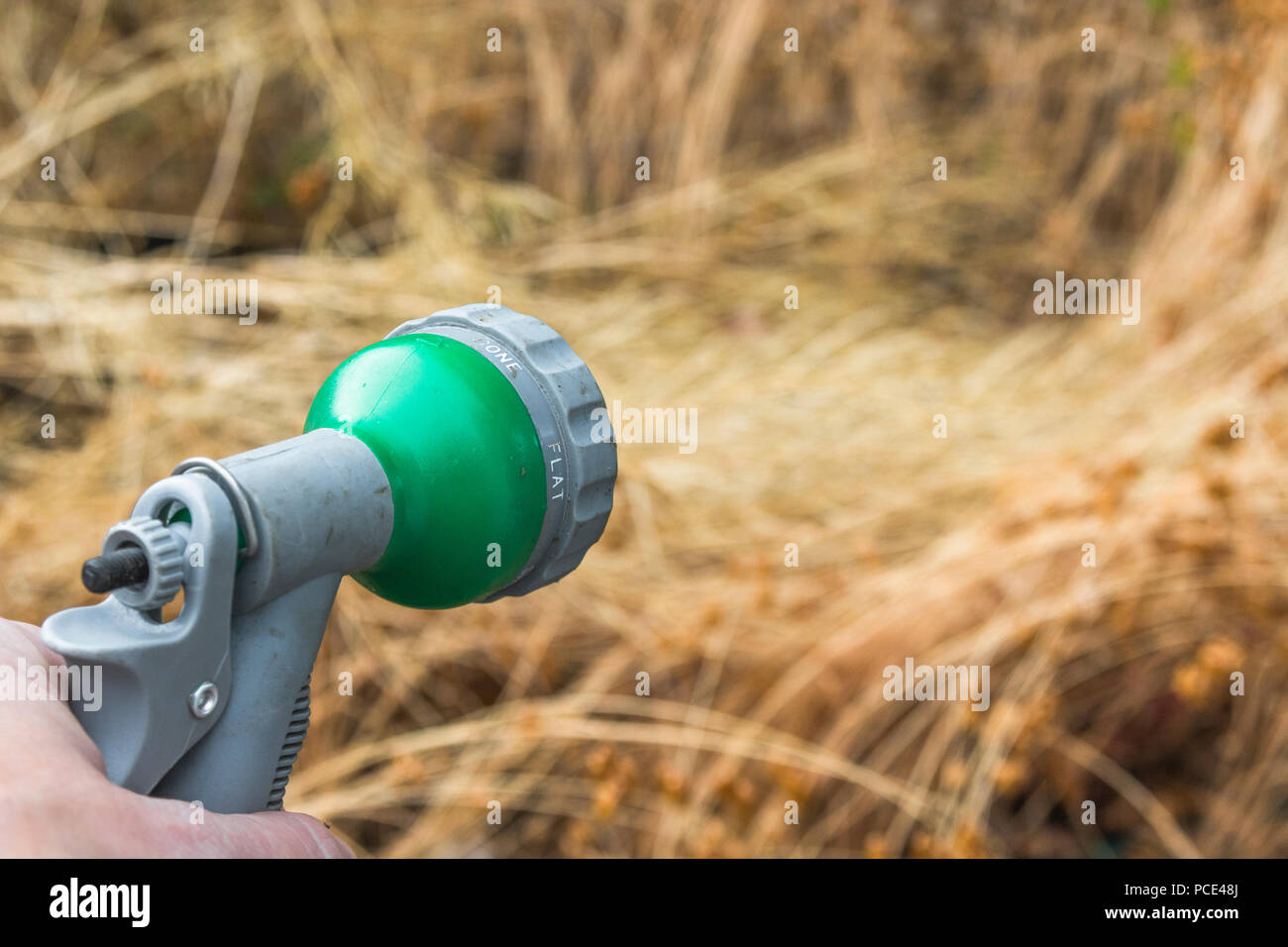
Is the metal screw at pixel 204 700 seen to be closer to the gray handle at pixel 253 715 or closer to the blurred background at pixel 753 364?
the gray handle at pixel 253 715

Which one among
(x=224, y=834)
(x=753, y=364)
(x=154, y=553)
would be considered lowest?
(x=224, y=834)

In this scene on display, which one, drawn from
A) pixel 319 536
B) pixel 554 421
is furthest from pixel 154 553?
pixel 554 421

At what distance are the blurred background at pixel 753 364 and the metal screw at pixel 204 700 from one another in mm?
767

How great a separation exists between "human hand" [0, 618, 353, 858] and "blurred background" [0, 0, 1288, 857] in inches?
30.7

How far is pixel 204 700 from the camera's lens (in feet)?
1.77

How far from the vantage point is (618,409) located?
5.90 ft

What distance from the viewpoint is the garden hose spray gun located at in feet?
1.69

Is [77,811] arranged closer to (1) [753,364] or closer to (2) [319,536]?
(2) [319,536]

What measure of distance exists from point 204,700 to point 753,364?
1651 mm

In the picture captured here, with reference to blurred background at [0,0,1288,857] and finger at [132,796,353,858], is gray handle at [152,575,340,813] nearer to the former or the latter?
finger at [132,796,353,858]
